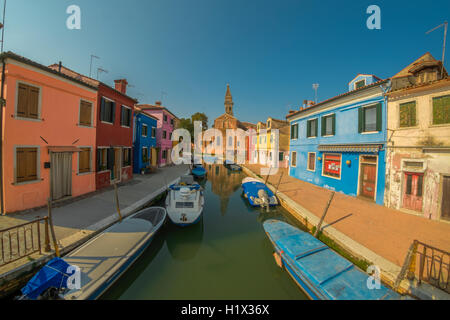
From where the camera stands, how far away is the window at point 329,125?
13.1m

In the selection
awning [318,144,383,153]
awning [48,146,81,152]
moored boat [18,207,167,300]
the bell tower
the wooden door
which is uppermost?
the bell tower

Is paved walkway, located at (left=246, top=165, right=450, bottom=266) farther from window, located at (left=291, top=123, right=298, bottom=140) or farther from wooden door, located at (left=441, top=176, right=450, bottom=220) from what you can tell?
window, located at (left=291, top=123, right=298, bottom=140)

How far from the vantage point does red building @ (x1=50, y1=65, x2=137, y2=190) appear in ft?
36.7

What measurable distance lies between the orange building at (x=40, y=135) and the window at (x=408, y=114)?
691 inches

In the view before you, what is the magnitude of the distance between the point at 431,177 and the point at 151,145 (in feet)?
75.7

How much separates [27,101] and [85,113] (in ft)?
9.12

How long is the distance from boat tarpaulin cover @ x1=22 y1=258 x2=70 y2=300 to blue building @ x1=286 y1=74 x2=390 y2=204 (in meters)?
14.0

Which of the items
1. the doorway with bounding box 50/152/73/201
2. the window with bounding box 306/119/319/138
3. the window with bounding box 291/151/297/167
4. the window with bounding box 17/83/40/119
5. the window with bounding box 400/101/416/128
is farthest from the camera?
the window with bounding box 291/151/297/167

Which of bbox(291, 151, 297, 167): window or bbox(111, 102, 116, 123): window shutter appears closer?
bbox(111, 102, 116, 123): window shutter

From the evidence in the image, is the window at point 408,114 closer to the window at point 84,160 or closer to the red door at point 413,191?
the red door at point 413,191

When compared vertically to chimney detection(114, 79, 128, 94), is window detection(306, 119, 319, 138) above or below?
below

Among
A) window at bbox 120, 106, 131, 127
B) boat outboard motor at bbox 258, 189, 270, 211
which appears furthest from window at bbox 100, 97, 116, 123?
boat outboard motor at bbox 258, 189, 270, 211
